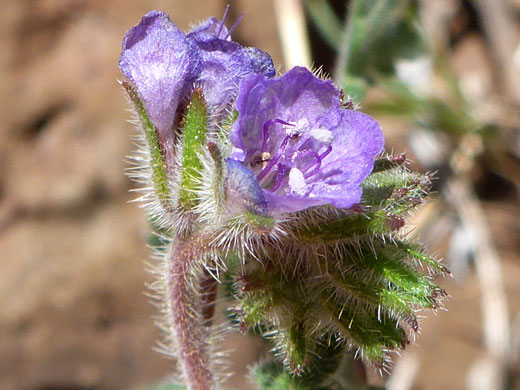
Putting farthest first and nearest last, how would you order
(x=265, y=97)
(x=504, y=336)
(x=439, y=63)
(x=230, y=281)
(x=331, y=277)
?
1. (x=439, y=63)
2. (x=504, y=336)
3. (x=230, y=281)
4. (x=331, y=277)
5. (x=265, y=97)

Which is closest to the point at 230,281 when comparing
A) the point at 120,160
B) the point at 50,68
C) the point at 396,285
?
the point at 396,285

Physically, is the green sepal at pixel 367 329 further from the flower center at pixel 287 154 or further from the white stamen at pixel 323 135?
the white stamen at pixel 323 135

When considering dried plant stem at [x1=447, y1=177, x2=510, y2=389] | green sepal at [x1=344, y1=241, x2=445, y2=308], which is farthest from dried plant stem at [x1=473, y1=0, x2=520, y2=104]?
green sepal at [x1=344, y1=241, x2=445, y2=308]

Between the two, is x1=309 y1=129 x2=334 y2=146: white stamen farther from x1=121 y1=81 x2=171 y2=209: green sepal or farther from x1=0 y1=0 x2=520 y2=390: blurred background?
x1=0 y1=0 x2=520 y2=390: blurred background

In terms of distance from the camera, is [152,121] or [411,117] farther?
[411,117]

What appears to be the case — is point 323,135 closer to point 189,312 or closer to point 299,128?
point 299,128

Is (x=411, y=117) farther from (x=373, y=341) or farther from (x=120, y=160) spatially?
(x=373, y=341)

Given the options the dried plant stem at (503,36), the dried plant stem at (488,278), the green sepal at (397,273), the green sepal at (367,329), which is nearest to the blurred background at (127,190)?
the dried plant stem at (488,278)
